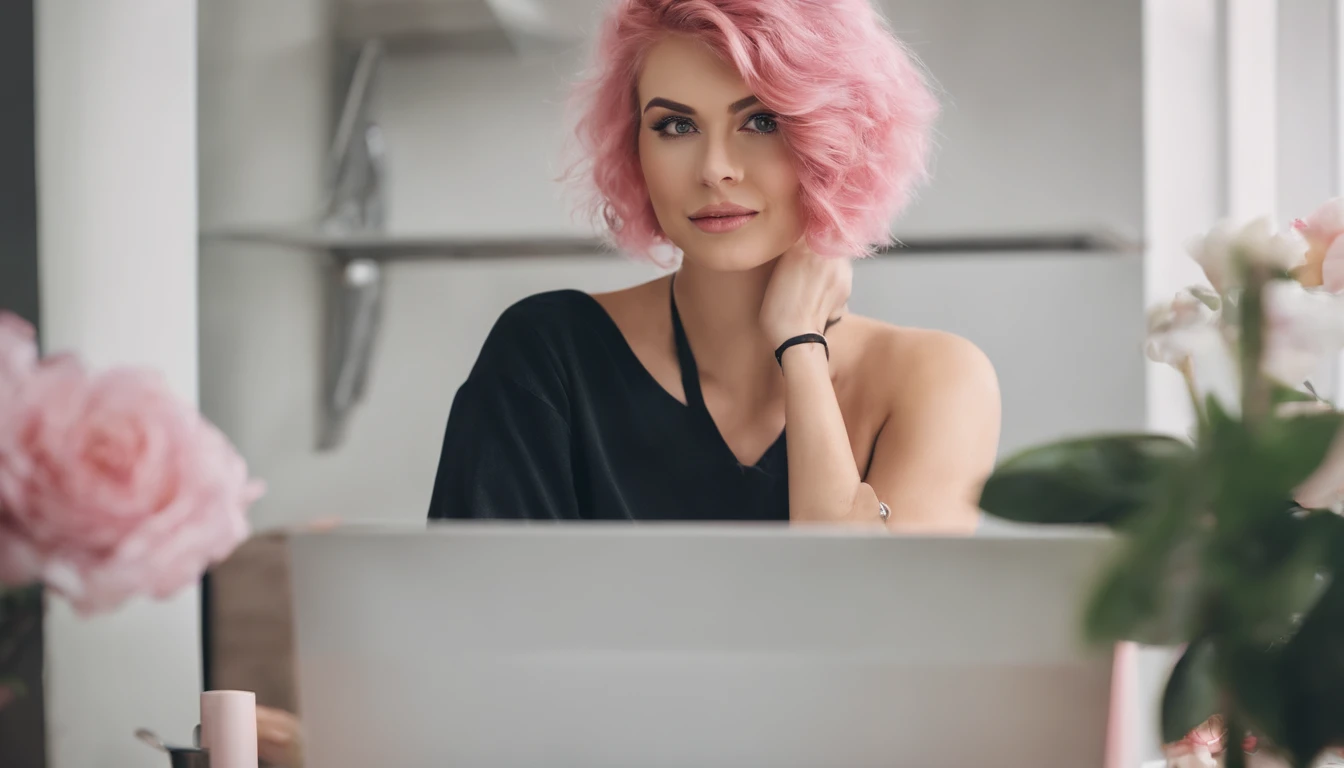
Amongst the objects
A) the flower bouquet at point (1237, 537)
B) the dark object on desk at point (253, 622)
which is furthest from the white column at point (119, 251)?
the flower bouquet at point (1237, 537)

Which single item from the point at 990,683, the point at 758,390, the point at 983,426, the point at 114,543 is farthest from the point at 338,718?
the point at 983,426

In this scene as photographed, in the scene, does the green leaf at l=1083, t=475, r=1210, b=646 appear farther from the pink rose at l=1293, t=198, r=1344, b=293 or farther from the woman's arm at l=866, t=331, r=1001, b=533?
the woman's arm at l=866, t=331, r=1001, b=533

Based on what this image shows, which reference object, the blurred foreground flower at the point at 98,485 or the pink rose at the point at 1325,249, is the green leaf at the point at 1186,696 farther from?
the blurred foreground flower at the point at 98,485

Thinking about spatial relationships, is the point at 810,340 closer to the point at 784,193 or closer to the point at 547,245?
the point at 784,193

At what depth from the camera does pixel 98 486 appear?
0.64m

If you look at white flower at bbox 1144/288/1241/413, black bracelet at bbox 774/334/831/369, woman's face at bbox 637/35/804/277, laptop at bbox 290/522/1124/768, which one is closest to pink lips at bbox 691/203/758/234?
woman's face at bbox 637/35/804/277

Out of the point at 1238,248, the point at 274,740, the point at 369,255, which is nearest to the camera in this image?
the point at 1238,248

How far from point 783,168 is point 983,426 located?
0.99 ft

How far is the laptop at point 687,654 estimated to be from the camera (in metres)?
0.50

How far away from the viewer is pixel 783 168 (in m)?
0.92

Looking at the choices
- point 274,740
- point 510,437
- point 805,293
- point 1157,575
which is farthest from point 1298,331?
point 274,740

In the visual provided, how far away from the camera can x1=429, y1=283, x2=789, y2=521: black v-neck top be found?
3.15 ft

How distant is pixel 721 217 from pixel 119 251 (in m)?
0.60

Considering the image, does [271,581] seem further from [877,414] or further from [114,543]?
[877,414]
